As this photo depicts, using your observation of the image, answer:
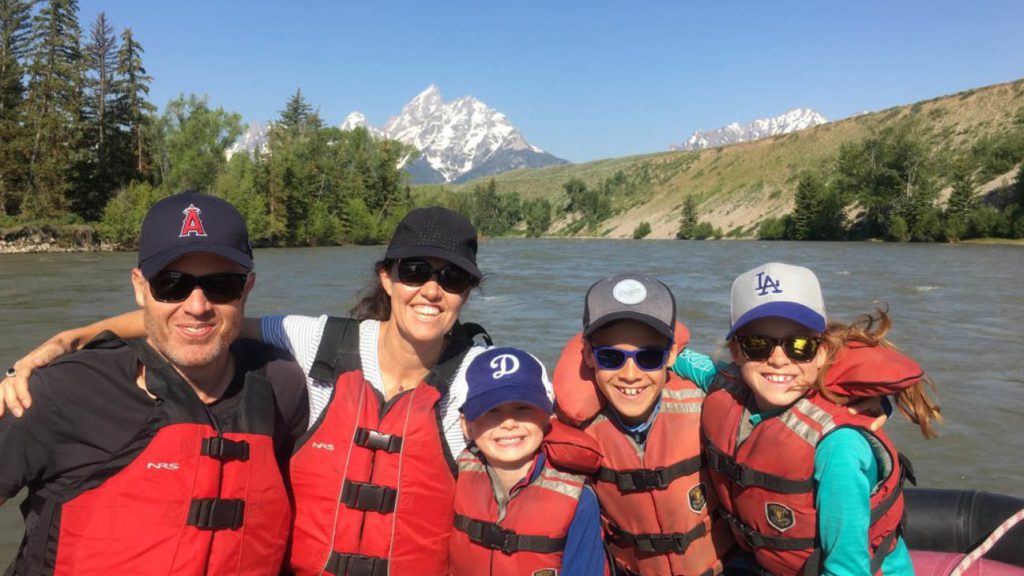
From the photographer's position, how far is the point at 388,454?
8.08 feet

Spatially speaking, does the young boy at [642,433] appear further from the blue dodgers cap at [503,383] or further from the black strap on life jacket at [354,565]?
the black strap on life jacket at [354,565]

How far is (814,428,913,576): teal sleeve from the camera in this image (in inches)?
85.5

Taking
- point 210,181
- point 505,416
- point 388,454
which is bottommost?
point 388,454

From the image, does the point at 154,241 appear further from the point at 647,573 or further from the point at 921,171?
the point at 921,171

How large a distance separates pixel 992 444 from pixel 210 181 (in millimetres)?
47332

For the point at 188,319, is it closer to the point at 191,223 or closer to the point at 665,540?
the point at 191,223

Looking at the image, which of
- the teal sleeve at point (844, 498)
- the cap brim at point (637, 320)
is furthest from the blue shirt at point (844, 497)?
the cap brim at point (637, 320)

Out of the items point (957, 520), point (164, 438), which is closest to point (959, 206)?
point (957, 520)

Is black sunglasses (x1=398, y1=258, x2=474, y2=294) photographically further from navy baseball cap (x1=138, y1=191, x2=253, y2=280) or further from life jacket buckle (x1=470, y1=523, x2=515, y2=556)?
life jacket buckle (x1=470, y1=523, x2=515, y2=556)

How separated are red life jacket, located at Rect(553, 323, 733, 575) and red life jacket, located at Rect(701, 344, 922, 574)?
181mm

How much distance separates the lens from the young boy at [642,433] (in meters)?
2.50

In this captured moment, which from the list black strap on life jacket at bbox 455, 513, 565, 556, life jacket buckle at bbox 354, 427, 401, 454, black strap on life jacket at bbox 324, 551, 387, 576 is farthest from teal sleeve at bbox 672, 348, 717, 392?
black strap on life jacket at bbox 324, 551, 387, 576

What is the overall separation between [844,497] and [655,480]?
2.17 feet

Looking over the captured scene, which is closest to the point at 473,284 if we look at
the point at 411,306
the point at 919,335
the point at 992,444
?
the point at 411,306
